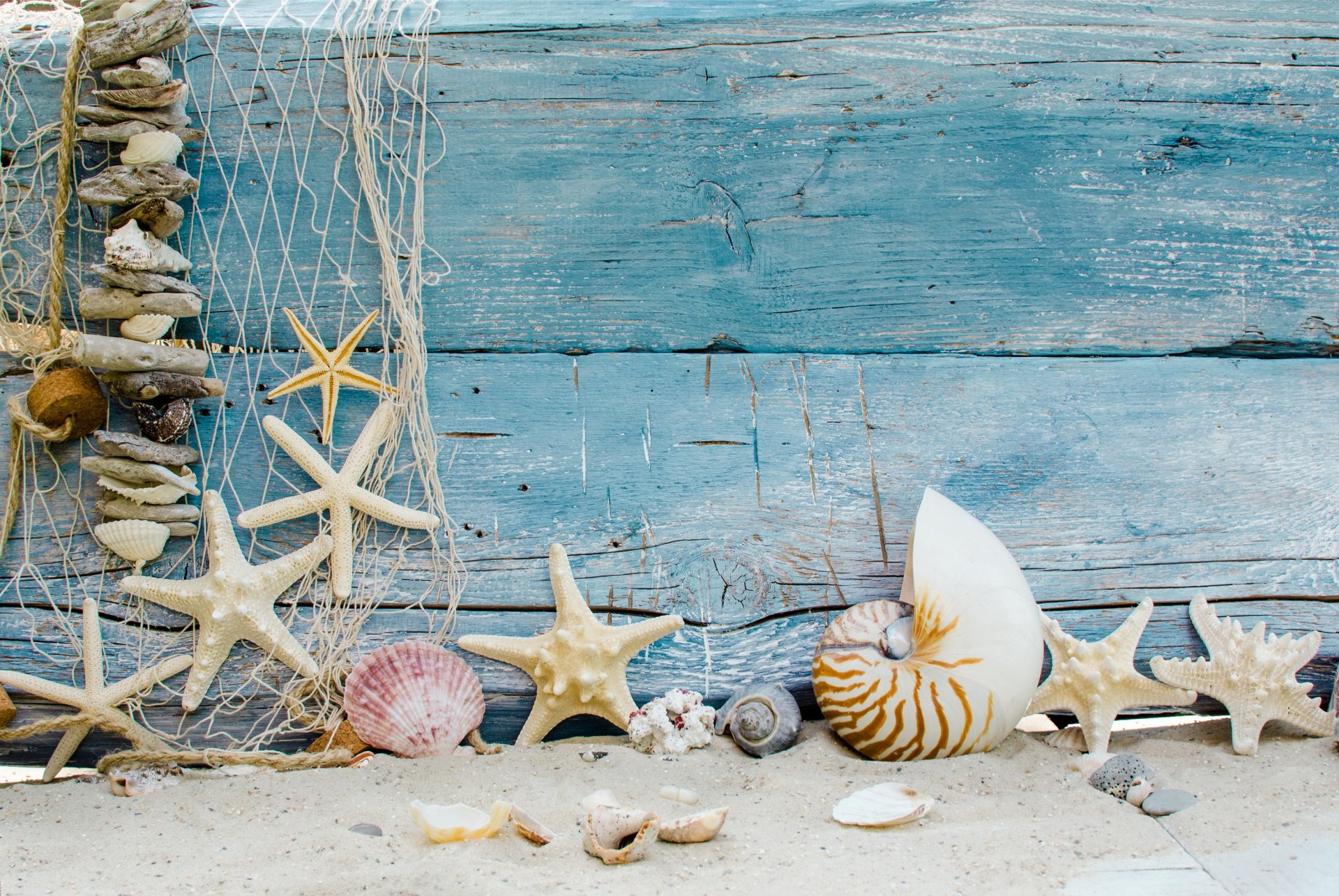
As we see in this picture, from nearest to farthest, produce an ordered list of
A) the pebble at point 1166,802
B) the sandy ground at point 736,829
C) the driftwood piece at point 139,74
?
the sandy ground at point 736,829 < the pebble at point 1166,802 < the driftwood piece at point 139,74

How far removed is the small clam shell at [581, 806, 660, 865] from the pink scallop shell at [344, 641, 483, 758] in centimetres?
52

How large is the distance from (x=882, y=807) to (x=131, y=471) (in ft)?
5.69

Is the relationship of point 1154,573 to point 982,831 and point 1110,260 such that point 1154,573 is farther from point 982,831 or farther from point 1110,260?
point 982,831

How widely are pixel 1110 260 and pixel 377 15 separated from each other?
1893 mm

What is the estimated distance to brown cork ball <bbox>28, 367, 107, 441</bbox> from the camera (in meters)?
1.91

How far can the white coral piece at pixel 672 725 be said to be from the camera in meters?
1.93

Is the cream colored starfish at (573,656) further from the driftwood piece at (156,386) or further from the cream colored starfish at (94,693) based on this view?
the driftwood piece at (156,386)

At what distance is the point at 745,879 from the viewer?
141 cm

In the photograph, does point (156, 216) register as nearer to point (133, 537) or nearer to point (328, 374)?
point (328, 374)

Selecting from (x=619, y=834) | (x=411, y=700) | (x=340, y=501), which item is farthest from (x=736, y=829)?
(x=340, y=501)

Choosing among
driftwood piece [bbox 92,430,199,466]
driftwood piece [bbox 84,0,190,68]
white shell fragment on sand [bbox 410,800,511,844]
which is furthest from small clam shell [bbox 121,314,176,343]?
white shell fragment on sand [bbox 410,800,511,844]

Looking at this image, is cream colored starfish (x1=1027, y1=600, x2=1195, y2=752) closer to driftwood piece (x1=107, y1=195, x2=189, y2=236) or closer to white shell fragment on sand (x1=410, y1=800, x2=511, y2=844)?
white shell fragment on sand (x1=410, y1=800, x2=511, y2=844)

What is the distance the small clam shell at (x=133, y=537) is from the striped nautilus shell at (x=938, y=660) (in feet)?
4.96

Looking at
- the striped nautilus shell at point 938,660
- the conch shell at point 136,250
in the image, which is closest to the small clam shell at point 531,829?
the striped nautilus shell at point 938,660
